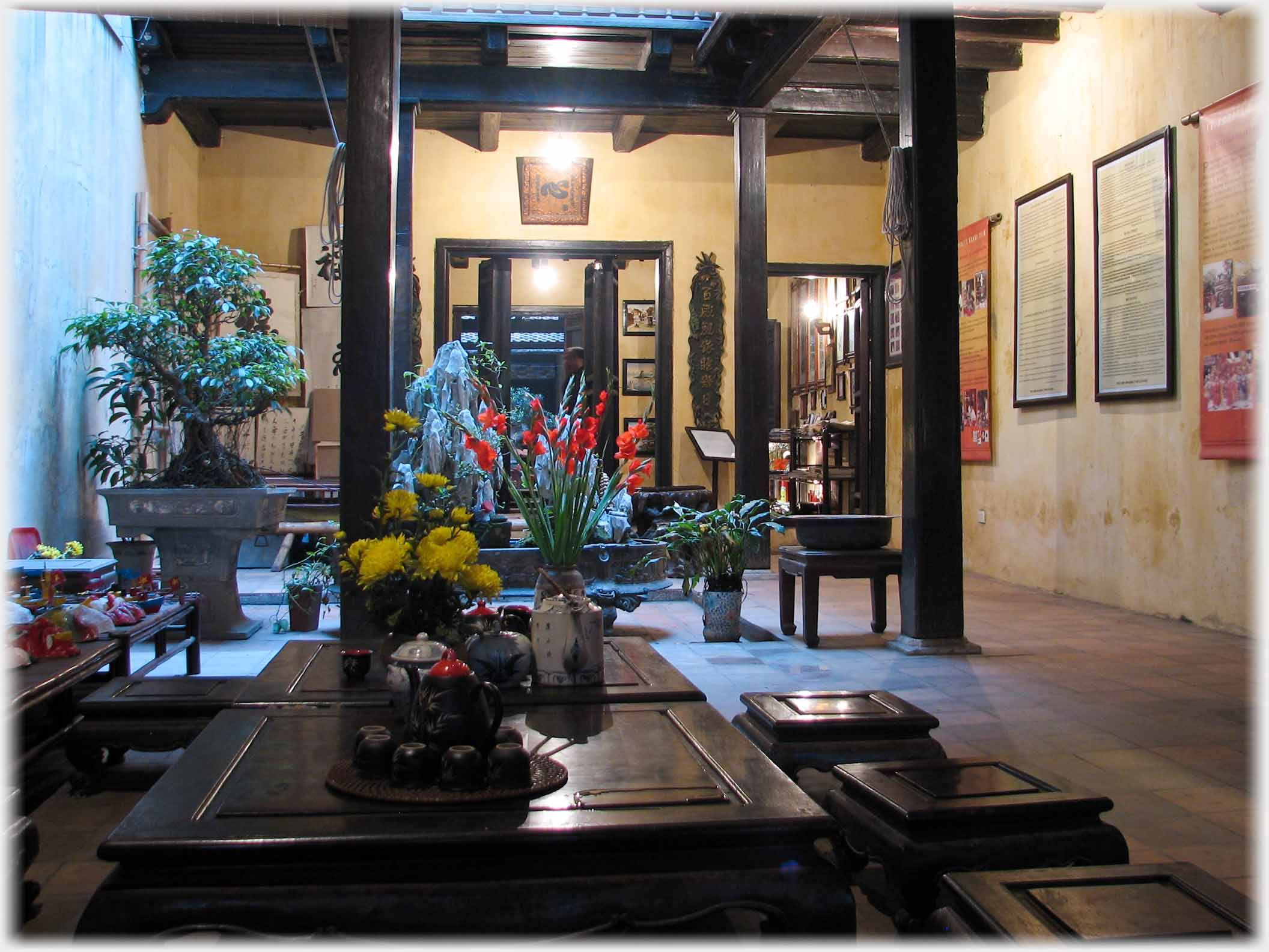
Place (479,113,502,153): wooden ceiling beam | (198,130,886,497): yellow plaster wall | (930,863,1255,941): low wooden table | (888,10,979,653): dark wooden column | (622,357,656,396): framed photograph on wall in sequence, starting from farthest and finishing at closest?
(622,357,656,396): framed photograph on wall
(198,130,886,497): yellow plaster wall
(479,113,502,153): wooden ceiling beam
(888,10,979,653): dark wooden column
(930,863,1255,941): low wooden table

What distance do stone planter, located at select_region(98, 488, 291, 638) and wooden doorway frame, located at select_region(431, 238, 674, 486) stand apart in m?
4.49

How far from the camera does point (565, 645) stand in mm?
2221

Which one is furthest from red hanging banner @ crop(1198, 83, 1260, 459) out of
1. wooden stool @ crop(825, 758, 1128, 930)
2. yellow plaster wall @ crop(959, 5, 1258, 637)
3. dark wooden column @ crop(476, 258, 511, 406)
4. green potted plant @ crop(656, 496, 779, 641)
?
dark wooden column @ crop(476, 258, 511, 406)

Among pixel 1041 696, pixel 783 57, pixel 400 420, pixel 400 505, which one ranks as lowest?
pixel 1041 696

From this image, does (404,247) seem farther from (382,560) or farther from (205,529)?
(382,560)

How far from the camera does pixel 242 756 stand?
1.68 m

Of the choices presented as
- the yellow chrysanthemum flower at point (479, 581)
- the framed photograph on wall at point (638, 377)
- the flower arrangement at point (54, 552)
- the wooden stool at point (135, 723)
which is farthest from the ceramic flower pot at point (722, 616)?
the framed photograph on wall at point (638, 377)

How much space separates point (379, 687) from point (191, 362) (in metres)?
3.89

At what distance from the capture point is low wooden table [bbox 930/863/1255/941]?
4.17 feet

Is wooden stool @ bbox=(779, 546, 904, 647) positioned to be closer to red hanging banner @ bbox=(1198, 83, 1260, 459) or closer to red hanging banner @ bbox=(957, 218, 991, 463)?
red hanging banner @ bbox=(1198, 83, 1260, 459)

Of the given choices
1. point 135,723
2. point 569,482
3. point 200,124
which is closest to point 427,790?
point 135,723

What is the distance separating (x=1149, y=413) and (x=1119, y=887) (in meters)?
5.37

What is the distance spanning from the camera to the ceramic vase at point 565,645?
87.2 inches

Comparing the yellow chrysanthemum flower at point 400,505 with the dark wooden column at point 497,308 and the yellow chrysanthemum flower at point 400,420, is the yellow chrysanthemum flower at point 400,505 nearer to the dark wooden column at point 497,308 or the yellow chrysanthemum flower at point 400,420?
the yellow chrysanthemum flower at point 400,420
